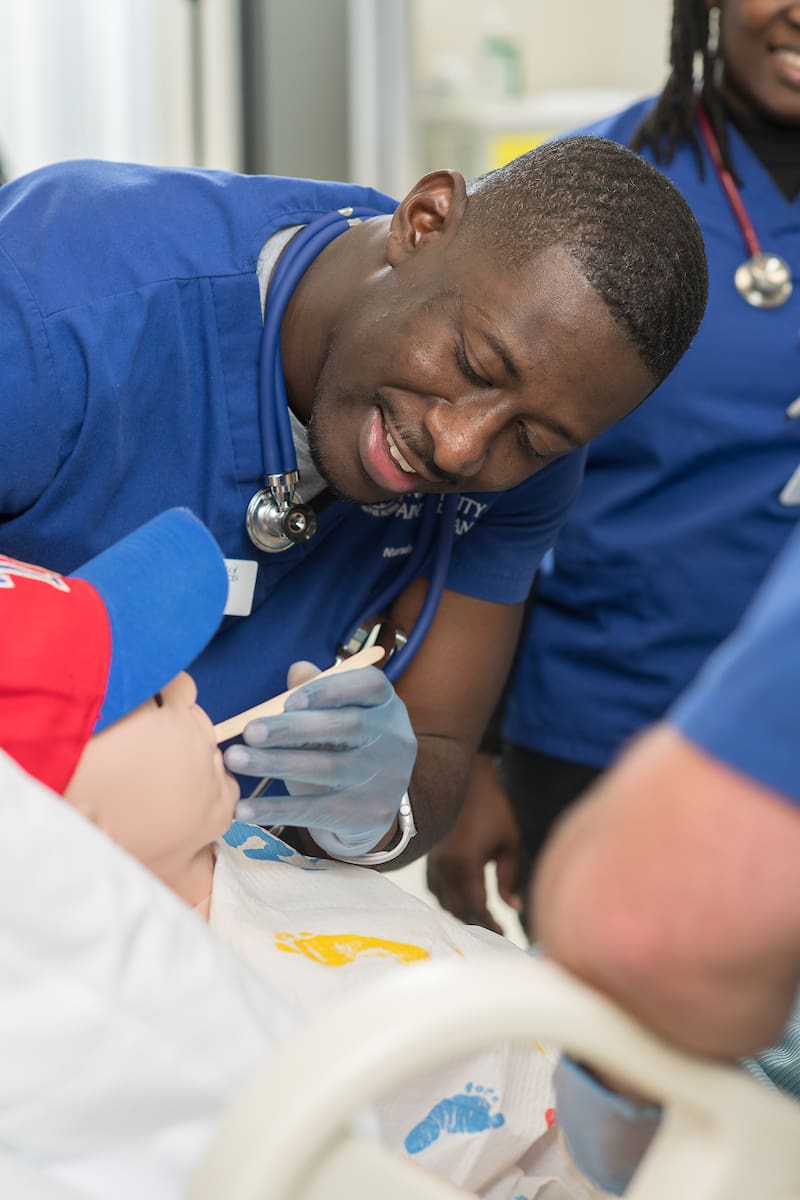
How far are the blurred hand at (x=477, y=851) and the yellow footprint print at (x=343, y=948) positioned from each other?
623mm

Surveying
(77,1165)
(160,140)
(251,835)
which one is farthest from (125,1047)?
(160,140)

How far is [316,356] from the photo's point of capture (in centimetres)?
113

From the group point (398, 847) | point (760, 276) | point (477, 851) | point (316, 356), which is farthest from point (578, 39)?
point (398, 847)

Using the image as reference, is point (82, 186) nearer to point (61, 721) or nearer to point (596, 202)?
point (596, 202)

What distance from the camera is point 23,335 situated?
0.98 m

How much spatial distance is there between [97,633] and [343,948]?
0.30m

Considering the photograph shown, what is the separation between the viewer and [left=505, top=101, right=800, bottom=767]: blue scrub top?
134 centimetres

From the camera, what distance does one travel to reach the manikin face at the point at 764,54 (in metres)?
1.31

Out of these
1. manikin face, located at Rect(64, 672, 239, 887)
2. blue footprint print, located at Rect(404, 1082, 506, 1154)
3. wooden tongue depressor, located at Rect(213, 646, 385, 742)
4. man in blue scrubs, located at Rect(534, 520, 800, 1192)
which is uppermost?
man in blue scrubs, located at Rect(534, 520, 800, 1192)

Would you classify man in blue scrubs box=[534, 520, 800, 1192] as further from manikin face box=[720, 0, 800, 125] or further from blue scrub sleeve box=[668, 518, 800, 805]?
manikin face box=[720, 0, 800, 125]

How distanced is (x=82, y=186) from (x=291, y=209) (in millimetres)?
180

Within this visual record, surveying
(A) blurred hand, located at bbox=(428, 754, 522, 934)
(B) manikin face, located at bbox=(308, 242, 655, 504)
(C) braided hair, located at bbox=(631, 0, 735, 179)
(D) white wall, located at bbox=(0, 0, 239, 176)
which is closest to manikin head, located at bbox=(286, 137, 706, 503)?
(B) manikin face, located at bbox=(308, 242, 655, 504)

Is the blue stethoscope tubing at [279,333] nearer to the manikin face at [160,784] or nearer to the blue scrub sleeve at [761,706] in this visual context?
the manikin face at [160,784]

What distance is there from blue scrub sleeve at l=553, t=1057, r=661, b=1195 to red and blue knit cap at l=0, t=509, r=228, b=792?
0.33 m
